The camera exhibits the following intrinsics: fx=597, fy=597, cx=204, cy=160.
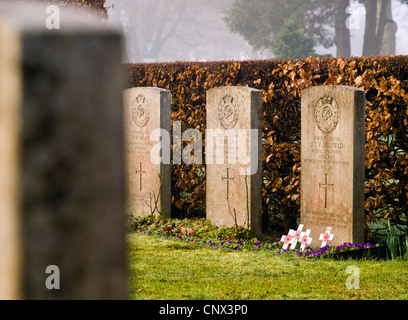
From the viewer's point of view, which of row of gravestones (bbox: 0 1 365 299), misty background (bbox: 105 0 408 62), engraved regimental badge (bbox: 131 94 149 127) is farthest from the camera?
misty background (bbox: 105 0 408 62)

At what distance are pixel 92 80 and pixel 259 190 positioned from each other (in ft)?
20.8

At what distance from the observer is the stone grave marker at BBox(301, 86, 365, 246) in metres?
6.41

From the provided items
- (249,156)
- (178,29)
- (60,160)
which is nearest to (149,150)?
(249,156)

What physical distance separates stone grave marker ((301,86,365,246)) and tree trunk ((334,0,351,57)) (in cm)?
2392

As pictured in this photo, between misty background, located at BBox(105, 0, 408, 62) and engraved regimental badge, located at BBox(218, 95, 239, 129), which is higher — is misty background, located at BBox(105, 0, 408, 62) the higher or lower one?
the higher one

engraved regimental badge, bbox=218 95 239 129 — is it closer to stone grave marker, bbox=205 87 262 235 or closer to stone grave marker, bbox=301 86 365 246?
stone grave marker, bbox=205 87 262 235

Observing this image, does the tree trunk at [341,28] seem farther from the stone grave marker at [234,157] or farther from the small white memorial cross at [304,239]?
the small white memorial cross at [304,239]

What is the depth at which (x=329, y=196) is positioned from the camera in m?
6.64

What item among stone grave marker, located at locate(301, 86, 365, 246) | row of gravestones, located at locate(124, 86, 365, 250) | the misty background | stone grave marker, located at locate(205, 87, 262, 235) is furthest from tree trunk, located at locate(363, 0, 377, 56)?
stone grave marker, located at locate(301, 86, 365, 246)

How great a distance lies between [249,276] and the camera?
210 inches

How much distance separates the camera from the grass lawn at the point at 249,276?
4.73 m

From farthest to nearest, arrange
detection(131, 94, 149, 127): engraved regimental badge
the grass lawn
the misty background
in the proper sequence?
the misty background → detection(131, 94, 149, 127): engraved regimental badge → the grass lawn

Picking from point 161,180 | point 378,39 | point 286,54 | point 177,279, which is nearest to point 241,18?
point 286,54
